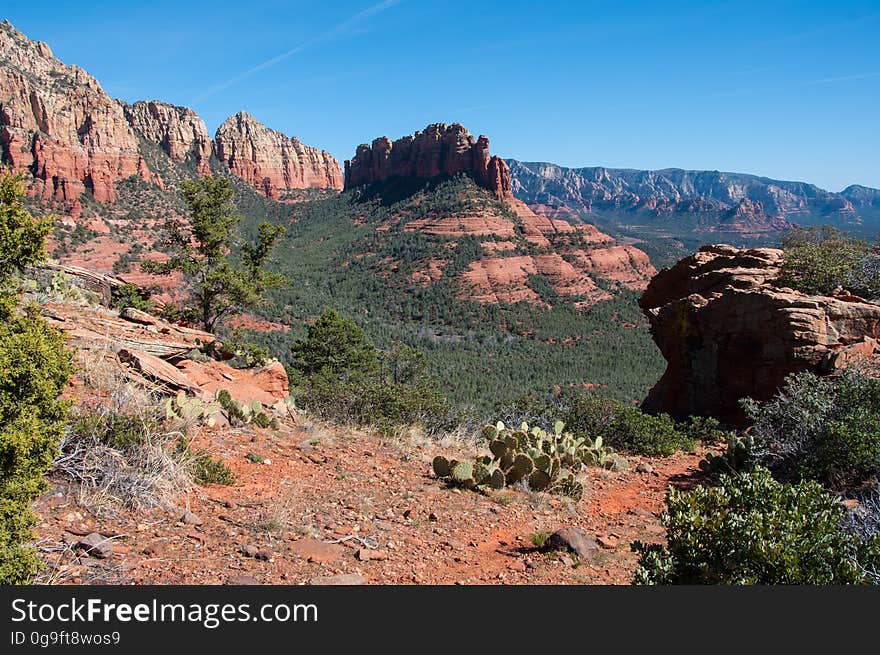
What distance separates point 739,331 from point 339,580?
1232cm

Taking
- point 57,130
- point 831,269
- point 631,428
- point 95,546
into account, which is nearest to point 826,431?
point 631,428

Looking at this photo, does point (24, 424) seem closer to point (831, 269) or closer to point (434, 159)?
point (831, 269)

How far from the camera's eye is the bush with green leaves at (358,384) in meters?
11.9

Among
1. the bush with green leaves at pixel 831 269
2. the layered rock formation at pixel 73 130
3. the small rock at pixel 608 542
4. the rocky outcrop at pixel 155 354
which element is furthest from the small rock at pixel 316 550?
the layered rock formation at pixel 73 130

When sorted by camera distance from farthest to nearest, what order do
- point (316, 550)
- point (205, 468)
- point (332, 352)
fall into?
point (332, 352) < point (205, 468) < point (316, 550)

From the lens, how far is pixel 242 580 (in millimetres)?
4535

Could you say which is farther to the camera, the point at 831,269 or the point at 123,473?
the point at 831,269

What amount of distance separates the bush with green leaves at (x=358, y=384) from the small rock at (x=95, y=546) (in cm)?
620

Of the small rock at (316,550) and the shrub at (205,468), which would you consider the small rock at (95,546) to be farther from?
the shrub at (205,468)

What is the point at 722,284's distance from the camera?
597 inches

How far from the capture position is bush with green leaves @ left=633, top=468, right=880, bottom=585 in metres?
3.72

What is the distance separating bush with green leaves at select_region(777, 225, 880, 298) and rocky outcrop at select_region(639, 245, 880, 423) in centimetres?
57

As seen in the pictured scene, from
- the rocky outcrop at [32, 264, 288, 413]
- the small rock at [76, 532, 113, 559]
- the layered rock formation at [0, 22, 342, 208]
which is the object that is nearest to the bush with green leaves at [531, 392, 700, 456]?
the rocky outcrop at [32, 264, 288, 413]

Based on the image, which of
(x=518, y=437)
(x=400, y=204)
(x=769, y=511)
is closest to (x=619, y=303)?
(x=400, y=204)
